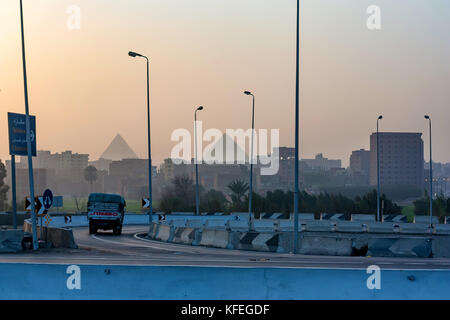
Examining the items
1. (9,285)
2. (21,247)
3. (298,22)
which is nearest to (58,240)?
(21,247)

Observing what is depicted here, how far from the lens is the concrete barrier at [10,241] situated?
2392 cm

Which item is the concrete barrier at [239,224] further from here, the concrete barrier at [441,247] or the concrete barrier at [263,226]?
the concrete barrier at [441,247]

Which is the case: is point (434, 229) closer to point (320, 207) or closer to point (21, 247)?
point (21, 247)

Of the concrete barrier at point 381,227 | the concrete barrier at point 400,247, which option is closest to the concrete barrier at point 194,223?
the concrete barrier at point 381,227

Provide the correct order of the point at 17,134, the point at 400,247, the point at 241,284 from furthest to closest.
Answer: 1. the point at 17,134
2. the point at 400,247
3. the point at 241,284

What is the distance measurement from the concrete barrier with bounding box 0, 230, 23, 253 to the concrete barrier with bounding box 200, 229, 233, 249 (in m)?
8.95

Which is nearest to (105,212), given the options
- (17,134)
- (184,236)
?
(184,236)

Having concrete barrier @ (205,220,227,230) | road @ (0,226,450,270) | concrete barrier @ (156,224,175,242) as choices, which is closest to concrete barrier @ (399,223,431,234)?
concrete barrier @ (205,220,227,230)

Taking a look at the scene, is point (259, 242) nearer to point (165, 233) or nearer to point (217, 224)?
point (165, 233)

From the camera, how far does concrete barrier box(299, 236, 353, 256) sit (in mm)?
23969

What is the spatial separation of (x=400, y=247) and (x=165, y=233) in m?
15.8

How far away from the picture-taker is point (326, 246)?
81.1ft

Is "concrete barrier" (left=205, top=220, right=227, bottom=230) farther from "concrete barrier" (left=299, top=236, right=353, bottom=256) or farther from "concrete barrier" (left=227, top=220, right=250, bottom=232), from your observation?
"concrete barrier" (left=299, top=236, right=353, bottom=256)
